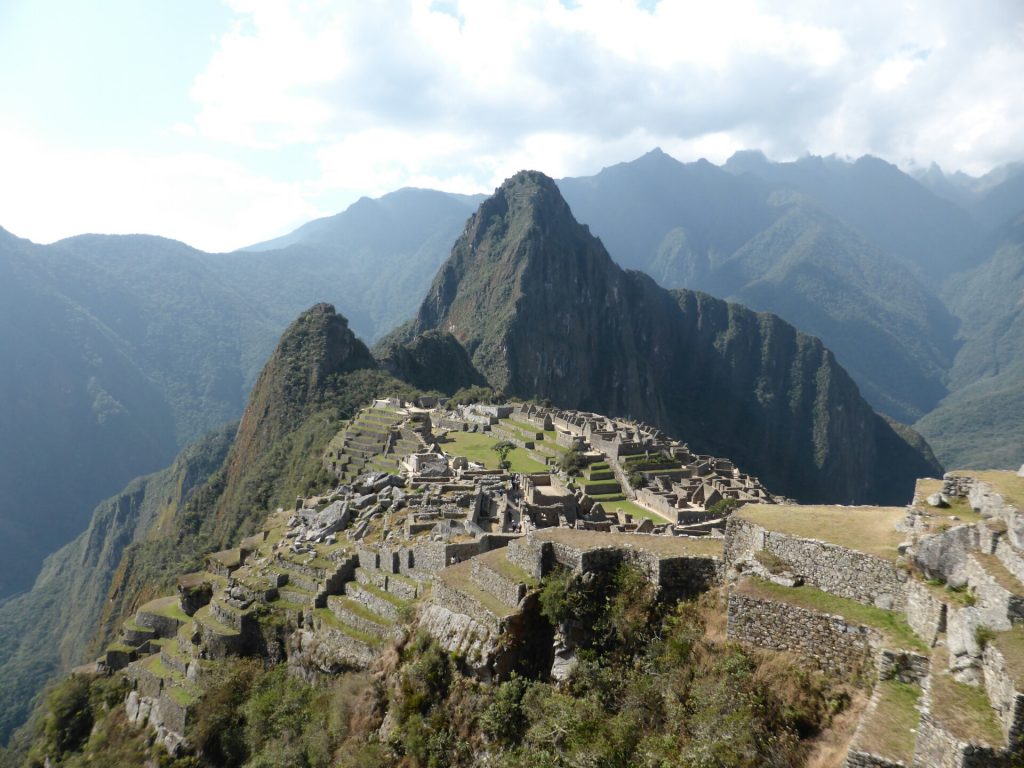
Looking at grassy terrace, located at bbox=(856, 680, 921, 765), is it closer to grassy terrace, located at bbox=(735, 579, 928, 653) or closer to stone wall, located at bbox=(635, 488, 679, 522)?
grassy terrace, located at bbox=(735, 579, 928, 653)

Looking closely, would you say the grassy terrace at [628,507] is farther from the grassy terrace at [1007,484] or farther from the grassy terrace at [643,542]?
the grassy terrace at [1007,484]

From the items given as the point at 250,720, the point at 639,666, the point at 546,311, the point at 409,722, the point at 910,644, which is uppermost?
the point at 546,311

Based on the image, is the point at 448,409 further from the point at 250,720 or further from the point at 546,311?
the point at 546,311

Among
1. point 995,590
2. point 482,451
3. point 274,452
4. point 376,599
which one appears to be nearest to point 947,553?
point 995,590

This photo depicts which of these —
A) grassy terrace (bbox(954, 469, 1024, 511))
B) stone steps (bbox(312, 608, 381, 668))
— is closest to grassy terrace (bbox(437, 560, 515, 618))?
stone steps (bbox(312, 608, 381, 668))

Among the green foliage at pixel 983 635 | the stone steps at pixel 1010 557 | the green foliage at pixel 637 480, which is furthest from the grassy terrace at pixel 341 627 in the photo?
the green foliage at pixel 637 480

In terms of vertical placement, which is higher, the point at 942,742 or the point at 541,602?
the point at 942,742

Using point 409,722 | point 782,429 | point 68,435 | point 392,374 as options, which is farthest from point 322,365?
point 782,429
